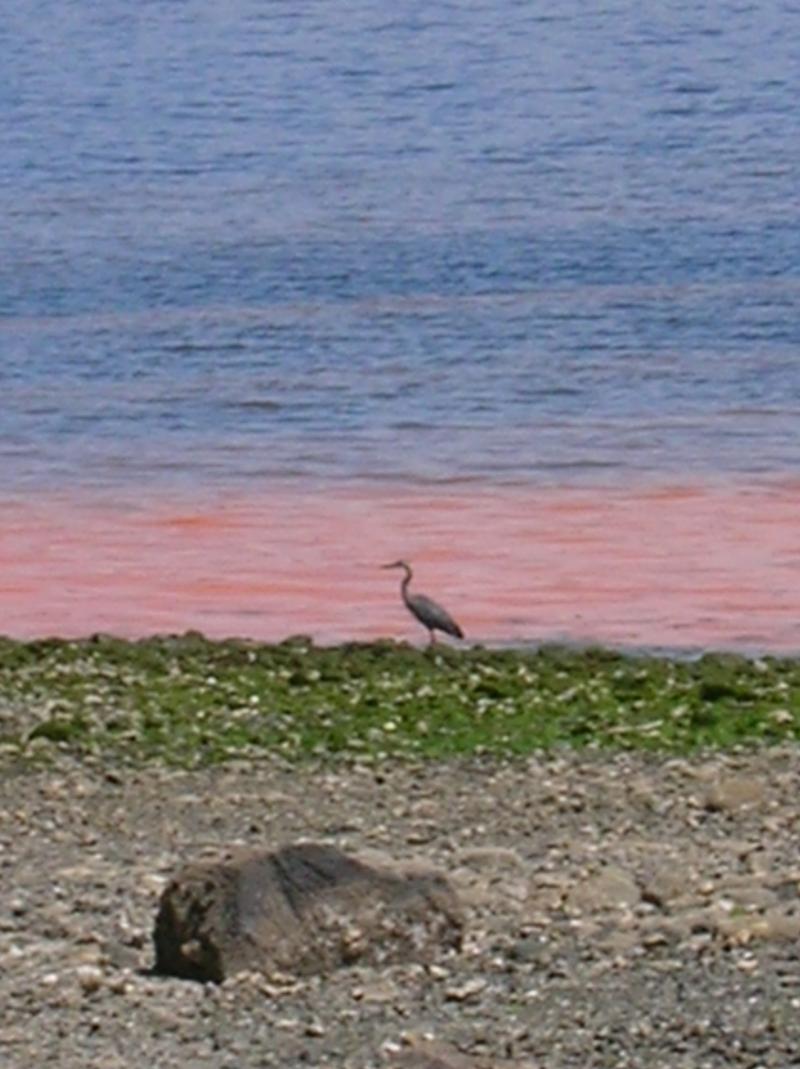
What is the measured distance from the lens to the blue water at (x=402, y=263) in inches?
1155

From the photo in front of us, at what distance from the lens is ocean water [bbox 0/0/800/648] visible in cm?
2338

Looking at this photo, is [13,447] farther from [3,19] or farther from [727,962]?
[3,19]

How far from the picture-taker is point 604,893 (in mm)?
12992

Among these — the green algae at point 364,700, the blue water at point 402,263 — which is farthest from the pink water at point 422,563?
the green algae at point 364,700

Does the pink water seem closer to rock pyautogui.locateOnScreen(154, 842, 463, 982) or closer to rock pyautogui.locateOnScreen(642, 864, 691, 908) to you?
rock pyautogui.locateOnScreen(642, 864, 691, 908)

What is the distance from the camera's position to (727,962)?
11.6 metres

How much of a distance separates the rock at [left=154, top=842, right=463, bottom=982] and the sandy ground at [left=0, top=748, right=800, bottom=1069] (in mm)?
92

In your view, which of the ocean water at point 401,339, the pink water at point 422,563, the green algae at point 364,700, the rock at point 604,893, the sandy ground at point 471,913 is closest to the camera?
the sandy ground at point 471,913

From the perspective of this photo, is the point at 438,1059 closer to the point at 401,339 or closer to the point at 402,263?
the point at 401,339

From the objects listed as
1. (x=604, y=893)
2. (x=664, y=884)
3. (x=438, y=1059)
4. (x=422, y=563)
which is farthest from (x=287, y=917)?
(x=422, y=563)

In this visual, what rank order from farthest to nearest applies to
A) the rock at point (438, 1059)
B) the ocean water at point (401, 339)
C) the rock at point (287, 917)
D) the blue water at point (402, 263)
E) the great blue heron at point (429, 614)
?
the blue water at point (402, 263) < the ocean water at point (401, 339) < the great blue heron at point (429, 614) < the rock at point (287, 917) < the rock at point (438, 1059)

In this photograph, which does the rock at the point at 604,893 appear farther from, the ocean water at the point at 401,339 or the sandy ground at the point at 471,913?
the ocean water at the point at 401,339

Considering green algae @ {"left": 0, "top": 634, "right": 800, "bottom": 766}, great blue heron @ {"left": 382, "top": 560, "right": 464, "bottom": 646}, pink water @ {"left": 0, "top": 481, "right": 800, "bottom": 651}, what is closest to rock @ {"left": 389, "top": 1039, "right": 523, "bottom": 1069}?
green algae @ {"left": 0, "top": 634, "right": 800, "bottom": 766}

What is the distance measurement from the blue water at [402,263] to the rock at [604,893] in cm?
1388
